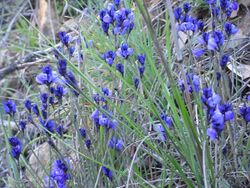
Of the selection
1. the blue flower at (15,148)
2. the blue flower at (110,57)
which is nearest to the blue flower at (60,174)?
the blue flower at (15,148)

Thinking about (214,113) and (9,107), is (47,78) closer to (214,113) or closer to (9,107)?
(9,107)

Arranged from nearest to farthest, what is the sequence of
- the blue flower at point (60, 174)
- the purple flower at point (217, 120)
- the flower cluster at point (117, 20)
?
1. the purple flower at point (217, 120)
2. the blue flower at point (60, 174)
3. the flower cluster at point (117, 20)

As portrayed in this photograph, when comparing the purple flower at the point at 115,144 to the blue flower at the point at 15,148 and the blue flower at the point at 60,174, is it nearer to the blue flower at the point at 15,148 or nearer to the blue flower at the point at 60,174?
the blue flower at the point at 60,174

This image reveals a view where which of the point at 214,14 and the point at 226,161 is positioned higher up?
the point at 214,14

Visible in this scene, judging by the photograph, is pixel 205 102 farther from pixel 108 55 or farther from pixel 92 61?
pixel 92 61

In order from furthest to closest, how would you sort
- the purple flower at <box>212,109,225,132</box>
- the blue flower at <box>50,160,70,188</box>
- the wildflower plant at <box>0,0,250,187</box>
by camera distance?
the blue flower at <box>50,160,70,188</box> < the wildflower plant at <box>0,0,250,187</box> < the purple flower at <box>212,109,225,132</box>

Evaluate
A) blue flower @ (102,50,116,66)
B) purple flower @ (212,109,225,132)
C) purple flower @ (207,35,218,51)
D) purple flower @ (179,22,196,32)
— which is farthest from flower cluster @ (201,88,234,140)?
blue flower @ (102,50,116,66)

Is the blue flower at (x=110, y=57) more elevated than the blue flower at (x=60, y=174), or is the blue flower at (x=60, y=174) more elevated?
the blue flower at (x=110, y=57)

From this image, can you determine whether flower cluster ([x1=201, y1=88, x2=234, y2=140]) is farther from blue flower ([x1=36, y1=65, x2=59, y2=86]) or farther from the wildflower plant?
blue flower ([x1=36, y1=65, x2=59, y2=86])

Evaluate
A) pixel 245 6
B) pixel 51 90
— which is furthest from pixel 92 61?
pixel 51 90
